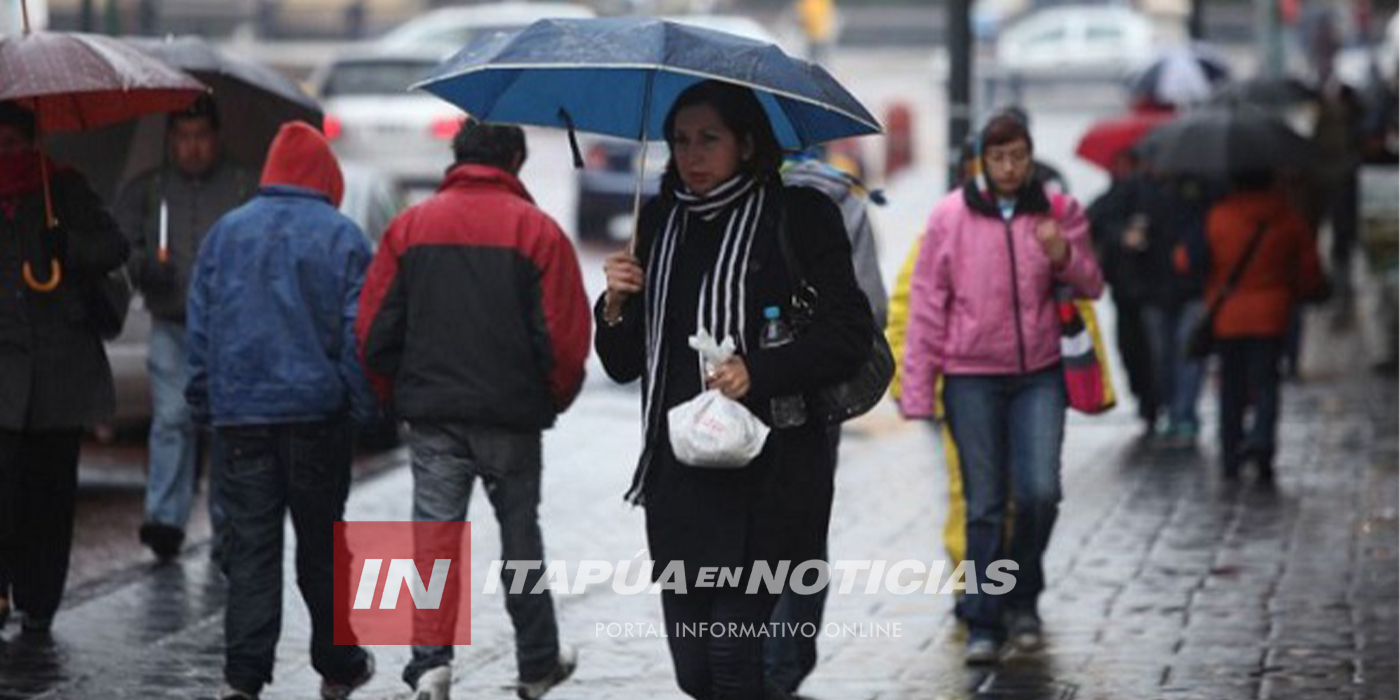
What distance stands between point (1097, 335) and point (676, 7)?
46.8m

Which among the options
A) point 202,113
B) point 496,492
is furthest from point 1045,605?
point 202,113

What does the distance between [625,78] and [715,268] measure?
33.6 inches

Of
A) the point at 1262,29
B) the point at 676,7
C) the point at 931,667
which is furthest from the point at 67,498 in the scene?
the point at 676,7

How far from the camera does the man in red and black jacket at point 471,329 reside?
9539 mm

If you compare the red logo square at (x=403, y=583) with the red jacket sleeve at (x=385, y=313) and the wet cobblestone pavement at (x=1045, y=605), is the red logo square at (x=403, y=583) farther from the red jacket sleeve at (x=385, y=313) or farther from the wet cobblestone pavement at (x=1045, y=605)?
the red jacket sleeve at (x=385, y=313)

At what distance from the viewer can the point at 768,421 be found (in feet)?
25.4

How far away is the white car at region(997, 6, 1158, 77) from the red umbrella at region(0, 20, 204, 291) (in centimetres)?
4262

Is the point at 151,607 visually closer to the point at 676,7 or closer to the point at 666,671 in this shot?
the point at 666,671

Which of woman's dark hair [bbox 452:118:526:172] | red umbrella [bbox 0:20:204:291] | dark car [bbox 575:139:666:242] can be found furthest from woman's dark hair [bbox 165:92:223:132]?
dark car [bbox 575:139:666:242]

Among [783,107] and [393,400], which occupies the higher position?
[783,107]

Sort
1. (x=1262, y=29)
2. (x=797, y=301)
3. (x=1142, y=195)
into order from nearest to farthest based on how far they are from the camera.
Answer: (x=797, y=301) < (x=1142, y=195) < (x=1262, y=29)

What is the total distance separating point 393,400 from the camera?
966 centimetres

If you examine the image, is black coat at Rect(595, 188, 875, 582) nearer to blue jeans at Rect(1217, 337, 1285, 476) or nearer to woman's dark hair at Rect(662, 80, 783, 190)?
woman's dark hair at Rect(662, 80, 783, 190)

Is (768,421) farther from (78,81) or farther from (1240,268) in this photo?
(1240,268)
